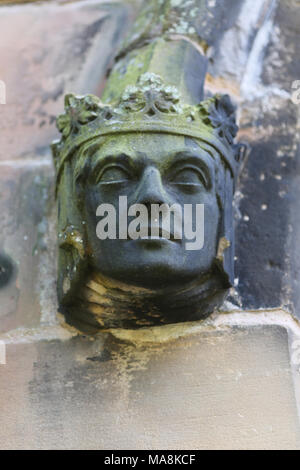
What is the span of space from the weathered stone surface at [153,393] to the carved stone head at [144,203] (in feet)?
0.27

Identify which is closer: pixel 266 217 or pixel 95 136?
pixel 95 136

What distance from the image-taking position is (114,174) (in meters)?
1.80

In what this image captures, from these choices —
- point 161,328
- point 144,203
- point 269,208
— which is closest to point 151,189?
point 144,203

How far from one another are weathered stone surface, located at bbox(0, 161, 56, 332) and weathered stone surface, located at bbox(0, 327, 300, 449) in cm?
10

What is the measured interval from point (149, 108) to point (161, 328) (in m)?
0.51

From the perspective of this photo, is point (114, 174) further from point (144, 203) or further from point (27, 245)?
point (27, 245)

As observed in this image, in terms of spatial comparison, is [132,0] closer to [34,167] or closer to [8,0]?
[8,0]

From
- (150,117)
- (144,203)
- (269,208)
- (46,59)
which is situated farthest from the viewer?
(46,59)

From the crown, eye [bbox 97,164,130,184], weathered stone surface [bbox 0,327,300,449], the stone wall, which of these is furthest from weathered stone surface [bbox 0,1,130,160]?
weathered stone surface [bbox 0,327,300,449]

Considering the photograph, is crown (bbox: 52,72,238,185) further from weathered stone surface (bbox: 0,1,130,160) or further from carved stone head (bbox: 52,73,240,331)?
weathered stone surface (bbox: 0,1,130,160)

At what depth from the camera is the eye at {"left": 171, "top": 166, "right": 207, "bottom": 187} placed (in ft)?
5.89

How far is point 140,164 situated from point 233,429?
609 mm

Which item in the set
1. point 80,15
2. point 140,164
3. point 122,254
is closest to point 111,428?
point 122,254

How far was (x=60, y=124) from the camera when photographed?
202 cm
